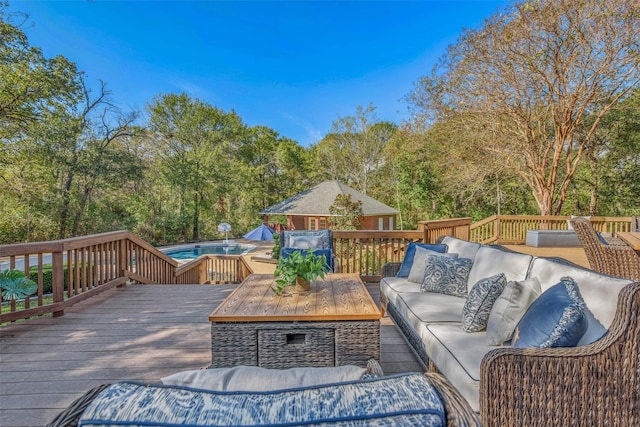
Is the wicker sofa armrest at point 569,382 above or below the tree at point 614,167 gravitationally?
below

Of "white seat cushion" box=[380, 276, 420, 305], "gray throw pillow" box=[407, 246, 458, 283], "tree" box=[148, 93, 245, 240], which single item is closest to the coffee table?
"white seat cushion" box=[380, 276, 420, 305]

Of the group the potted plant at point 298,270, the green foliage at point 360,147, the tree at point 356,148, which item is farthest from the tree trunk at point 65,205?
the tree at point 356,148

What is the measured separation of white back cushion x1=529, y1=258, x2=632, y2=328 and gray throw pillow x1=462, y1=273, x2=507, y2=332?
281 mm

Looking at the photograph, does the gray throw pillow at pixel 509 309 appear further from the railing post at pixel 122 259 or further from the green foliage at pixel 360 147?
the green foliage at pixel 360 147

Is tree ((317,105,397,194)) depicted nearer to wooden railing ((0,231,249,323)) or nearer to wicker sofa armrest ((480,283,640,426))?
wooden railing ((0,231,249,323))

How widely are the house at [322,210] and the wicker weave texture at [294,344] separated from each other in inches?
530

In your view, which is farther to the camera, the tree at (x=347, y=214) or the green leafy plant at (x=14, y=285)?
the tree at (x=347, y=214)

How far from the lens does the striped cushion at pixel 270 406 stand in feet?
2.03

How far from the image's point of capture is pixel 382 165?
70.6 ft

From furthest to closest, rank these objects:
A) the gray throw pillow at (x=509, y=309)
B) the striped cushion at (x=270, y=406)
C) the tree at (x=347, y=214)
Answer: the tree at (x=347, y=214), the gray throw pillow at (x=509, y=309), the striped cushion at (x=270, y=406)

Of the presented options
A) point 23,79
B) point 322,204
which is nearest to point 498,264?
point 23,79

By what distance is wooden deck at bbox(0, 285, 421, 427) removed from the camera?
2.16 meters

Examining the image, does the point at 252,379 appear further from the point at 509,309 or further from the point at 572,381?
the point at 509,309

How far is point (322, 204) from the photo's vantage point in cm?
1697
